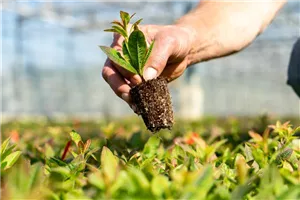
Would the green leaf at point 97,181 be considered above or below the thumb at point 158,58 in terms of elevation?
below

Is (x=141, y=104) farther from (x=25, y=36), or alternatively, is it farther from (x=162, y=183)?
(x=25, y=36)

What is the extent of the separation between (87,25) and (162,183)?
22000 mm

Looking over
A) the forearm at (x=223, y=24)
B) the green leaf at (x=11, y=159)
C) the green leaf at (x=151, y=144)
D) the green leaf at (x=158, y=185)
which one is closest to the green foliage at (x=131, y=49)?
the green leaf at (x=151, y=144)

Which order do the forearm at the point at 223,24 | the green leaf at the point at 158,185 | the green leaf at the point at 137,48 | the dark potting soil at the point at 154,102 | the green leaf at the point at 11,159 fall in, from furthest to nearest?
the forearm at the point at 223,24
the dark potting soil at the point at 154,102
the green leaf at the point at 137,48
the green leaf at the point at 11,159
the green leaf at the point at 158,185

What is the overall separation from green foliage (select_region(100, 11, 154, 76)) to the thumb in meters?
0.10

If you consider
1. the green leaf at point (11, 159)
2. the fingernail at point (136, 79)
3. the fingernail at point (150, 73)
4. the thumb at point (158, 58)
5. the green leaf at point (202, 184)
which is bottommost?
the green leaf at point (11, 159)

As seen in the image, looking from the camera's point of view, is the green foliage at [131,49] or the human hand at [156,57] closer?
the green foliage at [131,49]

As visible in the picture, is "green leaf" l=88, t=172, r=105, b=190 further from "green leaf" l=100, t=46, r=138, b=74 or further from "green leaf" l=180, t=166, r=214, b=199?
"green leaf" l=100, t=46, r=138, b=74

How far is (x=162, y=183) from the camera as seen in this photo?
834mm

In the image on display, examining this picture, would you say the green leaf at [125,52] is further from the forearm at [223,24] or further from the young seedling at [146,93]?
the forearm at [223,24]

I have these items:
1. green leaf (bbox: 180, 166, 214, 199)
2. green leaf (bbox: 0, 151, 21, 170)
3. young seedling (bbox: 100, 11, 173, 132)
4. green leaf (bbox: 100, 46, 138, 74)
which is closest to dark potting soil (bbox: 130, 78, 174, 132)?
young seedling (bbox: 100, 11, 173, 132)

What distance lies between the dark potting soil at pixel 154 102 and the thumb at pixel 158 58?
30 mm

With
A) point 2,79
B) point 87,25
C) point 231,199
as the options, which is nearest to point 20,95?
point 2,79

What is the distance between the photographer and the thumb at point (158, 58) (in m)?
1.70
